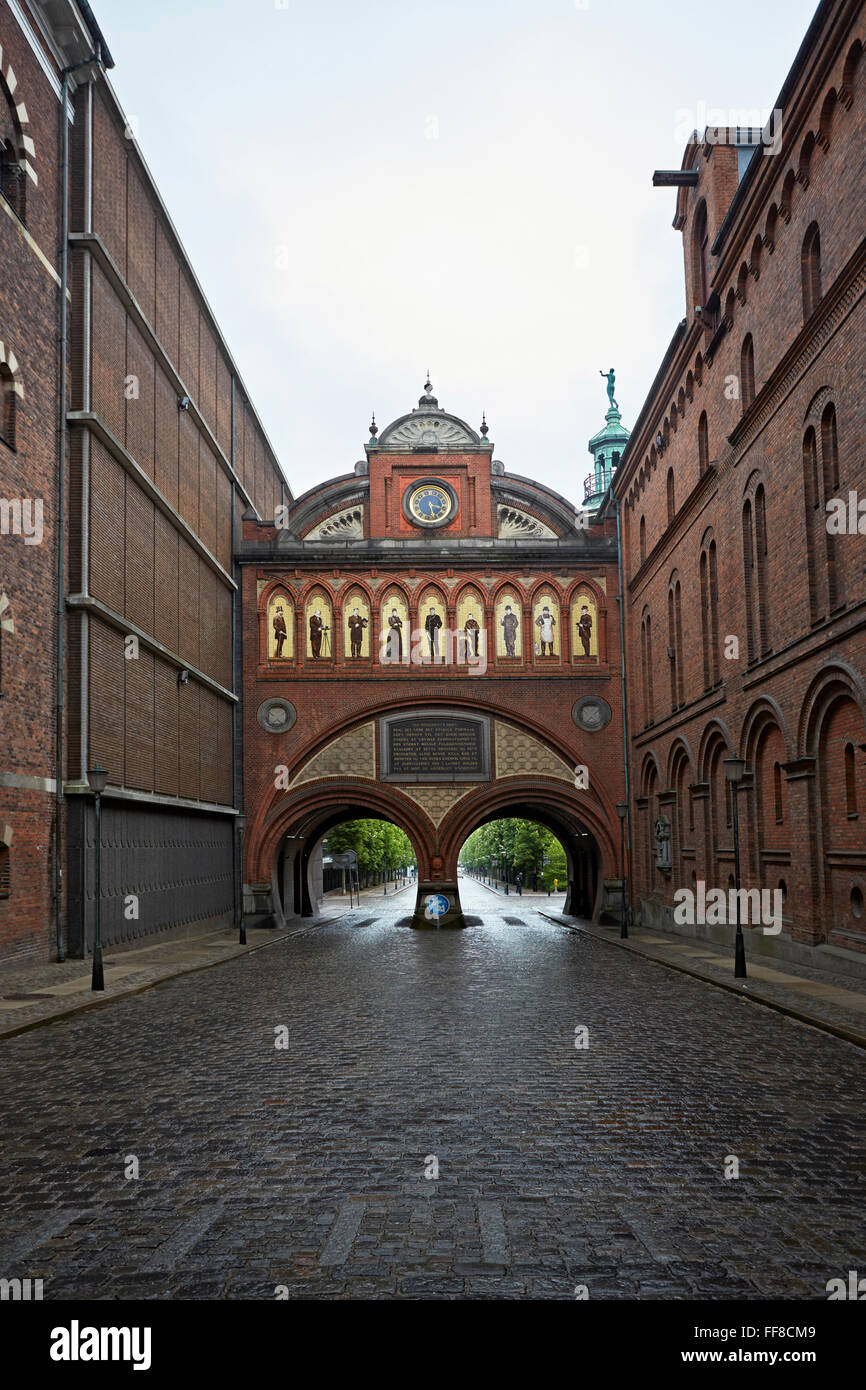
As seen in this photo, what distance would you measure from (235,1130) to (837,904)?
13.3 metres

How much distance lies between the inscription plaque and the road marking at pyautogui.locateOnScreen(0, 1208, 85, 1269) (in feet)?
95.0

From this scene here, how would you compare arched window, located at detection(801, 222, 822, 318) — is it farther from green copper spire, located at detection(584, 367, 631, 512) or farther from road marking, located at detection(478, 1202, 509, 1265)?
green copper spire, located at detection(584, 367, 631, 512)

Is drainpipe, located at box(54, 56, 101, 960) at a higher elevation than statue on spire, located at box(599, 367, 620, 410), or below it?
below

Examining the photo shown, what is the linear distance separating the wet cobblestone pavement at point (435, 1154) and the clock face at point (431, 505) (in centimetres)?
2474

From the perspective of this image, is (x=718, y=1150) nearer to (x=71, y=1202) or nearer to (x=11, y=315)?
(x=71, y=1202)

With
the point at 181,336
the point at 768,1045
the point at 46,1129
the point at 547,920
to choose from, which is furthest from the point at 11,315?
the point at 547,920

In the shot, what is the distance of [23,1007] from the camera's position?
15.2 metres

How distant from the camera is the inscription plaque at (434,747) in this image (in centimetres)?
3544

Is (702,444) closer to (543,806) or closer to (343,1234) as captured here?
(543,806)

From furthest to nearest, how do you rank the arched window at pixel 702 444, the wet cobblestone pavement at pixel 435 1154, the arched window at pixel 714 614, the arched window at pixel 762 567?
the arched window at pixel 702 444
the arched window at pixel 714 614
the arched window at pixel 762 567
the wet cobblestone pavement at pixel 435 1154

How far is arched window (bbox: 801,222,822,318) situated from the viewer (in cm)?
1934

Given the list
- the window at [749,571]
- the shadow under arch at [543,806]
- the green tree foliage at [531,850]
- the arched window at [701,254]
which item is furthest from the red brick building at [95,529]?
the green tree foliage at [531,850]

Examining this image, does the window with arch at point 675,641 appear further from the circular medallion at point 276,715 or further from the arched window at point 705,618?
the circular medallion at point 276,715

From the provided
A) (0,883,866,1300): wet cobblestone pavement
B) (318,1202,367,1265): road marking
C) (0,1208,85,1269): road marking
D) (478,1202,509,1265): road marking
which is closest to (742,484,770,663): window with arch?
(0,883,866,1300): wet cobblestone pavement
